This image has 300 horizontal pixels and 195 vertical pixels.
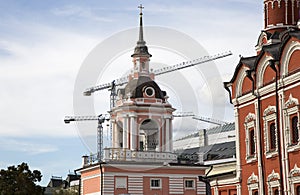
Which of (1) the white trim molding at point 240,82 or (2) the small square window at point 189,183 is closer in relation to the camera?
(1) the white trim molding at point 240,82

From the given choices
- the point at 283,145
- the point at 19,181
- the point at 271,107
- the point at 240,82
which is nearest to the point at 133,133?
the point at 19,181

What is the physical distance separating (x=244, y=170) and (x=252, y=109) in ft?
11.7

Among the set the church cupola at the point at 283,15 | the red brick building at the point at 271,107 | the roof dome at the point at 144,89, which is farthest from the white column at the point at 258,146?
the roof dome at the point at 144,89

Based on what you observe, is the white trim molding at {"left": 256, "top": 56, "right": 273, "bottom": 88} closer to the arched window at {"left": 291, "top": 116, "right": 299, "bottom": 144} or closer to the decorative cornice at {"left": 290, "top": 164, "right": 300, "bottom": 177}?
the arched window at {"left": 291, "top": 116, "right": 299, "bottom": 144}

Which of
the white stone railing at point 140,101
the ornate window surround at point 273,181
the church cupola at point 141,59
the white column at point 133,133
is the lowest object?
the ornate window surround at point 273,181

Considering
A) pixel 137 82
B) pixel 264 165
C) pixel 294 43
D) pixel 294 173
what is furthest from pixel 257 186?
pixel 137 82

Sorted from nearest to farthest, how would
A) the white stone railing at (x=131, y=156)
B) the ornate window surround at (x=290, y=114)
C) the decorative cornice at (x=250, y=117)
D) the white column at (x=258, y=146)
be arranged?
the ornate window surround at (x=290, y=114) → the white column at (x=258, y=146) → the decorative cornice at (x=250, y=117) → the white stone railing at (x=131, y=156)

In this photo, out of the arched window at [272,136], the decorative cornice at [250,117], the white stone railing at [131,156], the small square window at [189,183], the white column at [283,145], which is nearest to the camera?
the white column at [283,145]

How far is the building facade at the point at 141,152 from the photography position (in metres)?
47.6

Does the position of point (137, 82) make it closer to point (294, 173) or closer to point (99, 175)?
point (99, 175)

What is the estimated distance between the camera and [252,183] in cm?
3362

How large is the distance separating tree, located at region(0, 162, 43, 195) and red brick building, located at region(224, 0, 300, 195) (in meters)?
25.7

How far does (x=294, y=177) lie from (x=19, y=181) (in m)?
32.6

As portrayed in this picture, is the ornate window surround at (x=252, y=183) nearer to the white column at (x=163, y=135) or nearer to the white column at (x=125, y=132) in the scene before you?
the white column at (x=163, y=135)
